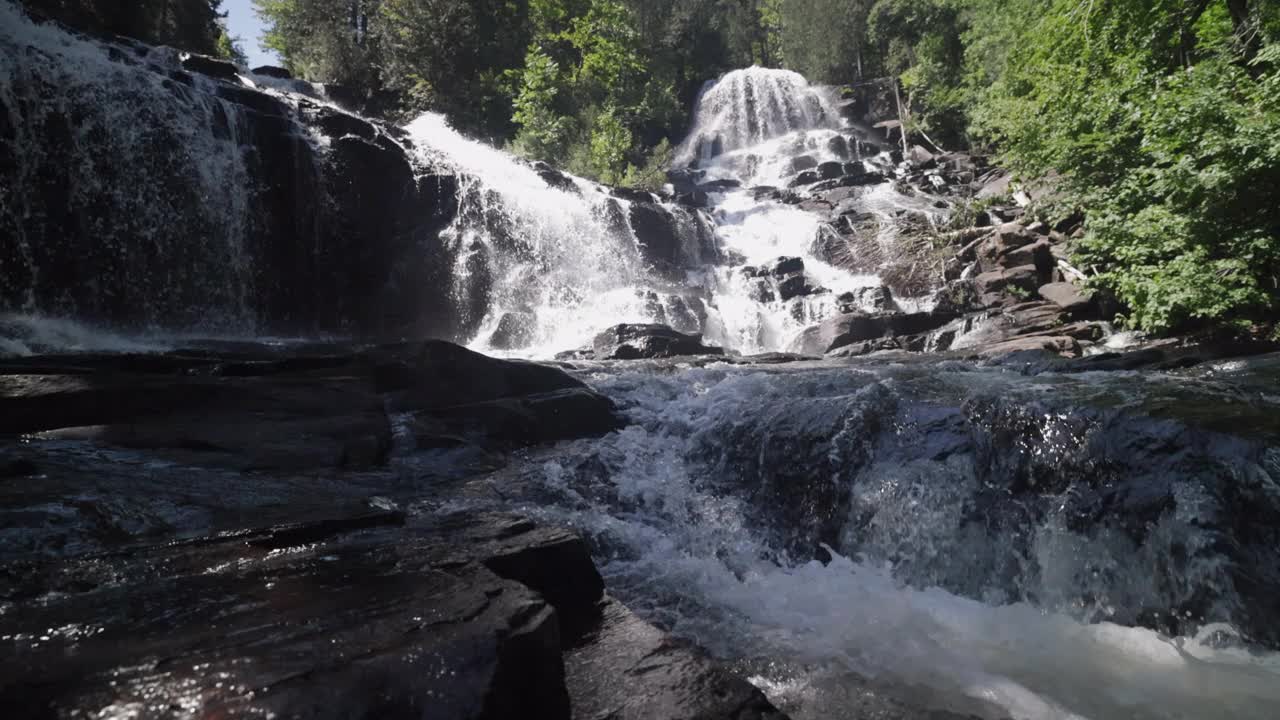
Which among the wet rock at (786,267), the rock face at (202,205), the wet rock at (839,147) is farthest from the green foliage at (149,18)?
the wet rock at (839,147)

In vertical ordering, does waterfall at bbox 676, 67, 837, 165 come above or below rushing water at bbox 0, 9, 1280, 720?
above

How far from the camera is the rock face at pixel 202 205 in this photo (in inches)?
471

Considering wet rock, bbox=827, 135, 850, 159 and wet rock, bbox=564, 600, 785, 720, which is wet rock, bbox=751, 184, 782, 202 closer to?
wet rock, bbox=827, 135, 850, 159

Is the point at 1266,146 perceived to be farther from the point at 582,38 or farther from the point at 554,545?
the point at 582,38

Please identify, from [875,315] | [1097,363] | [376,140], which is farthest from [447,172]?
[1097,363]

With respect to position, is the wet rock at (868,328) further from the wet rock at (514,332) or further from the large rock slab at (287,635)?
the large rock slab at (287,635)

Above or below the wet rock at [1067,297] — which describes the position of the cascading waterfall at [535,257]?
above

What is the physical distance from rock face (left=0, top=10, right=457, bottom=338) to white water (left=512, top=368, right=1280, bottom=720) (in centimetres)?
1227

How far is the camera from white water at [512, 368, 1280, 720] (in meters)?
3.11

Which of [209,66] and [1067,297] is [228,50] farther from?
[1067,297]

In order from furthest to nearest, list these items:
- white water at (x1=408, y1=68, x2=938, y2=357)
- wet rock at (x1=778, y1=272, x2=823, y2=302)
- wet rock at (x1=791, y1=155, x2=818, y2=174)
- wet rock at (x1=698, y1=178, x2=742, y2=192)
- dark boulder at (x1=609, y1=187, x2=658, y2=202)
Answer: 1. wet rock at (x1=791, y1=155, x2=818, y2=174)
2. wet rock at (x1=698, y1=178, x2=742, y2=192)
3. dark boulder at (x1=609, y1=187, x2=658, y2=202)
4. wet rock at (x1=778, y1=272, x2=823, y2=302)
5. white water at (x1=408, y1=68, x2=938, y2=357)

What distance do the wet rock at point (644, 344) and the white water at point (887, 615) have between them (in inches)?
287

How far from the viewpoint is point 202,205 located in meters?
14.1

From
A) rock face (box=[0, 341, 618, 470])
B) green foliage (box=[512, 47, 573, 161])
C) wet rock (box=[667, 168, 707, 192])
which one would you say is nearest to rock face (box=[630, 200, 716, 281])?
wet rock (box=[667, 168, 707, 192])
